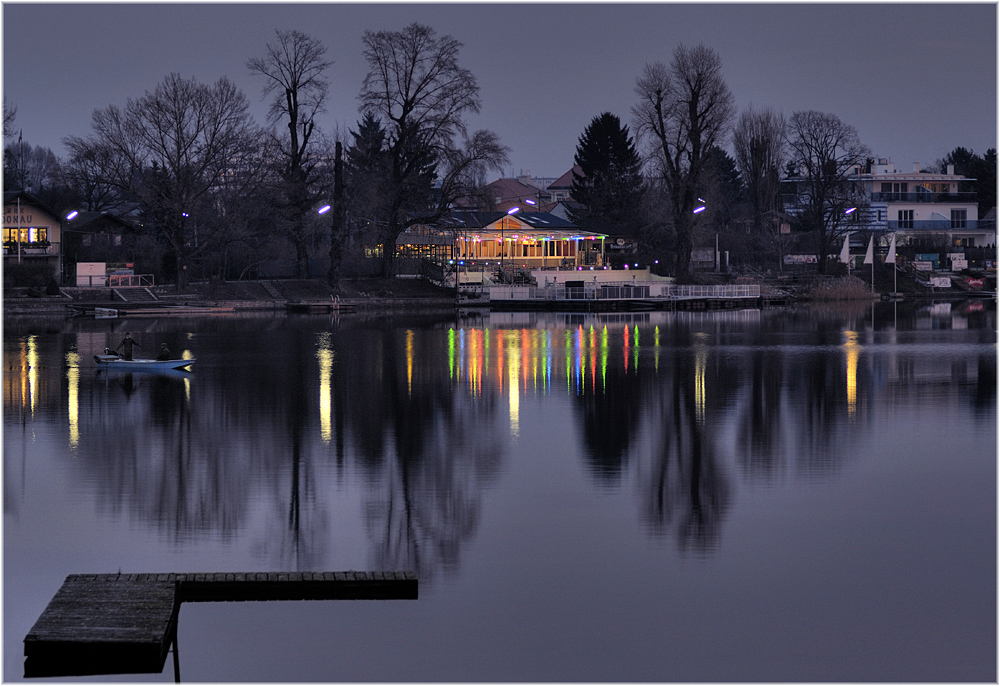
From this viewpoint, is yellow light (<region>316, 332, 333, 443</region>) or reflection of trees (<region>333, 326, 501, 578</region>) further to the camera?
yellow light (<region>316, 332, 333, 443</region>)

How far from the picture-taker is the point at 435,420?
25.8 meters

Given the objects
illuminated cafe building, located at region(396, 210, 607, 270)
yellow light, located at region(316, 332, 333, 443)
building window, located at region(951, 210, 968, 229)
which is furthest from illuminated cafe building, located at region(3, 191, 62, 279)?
building window, located at region(951, 210, 968, 229)

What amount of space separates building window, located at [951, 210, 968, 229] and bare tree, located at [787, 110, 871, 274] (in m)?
20.2

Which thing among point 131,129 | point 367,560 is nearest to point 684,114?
point 131,129

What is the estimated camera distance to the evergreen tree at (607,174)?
11212cm

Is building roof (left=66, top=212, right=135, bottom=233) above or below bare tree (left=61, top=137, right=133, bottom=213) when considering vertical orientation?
below

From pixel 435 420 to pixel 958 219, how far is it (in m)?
102

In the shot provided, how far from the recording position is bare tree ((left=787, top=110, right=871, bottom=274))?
307 ft

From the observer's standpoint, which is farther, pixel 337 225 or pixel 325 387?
pixel 337 225

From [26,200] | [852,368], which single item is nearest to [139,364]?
[852,368]

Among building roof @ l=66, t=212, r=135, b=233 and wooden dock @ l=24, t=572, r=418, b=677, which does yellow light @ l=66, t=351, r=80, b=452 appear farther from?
building roof @ l=66, t=212, r=135, b=233

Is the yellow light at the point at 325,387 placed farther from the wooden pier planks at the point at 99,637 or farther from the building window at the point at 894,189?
the building window at the point at 894,189

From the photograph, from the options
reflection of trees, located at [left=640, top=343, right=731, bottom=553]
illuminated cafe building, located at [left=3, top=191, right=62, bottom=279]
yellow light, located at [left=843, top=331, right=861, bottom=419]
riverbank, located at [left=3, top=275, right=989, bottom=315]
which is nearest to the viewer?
reflection of trees, located at [left=640, top=343, right=731, bottom=553]

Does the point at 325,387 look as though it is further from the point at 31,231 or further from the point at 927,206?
the point at 927,206
